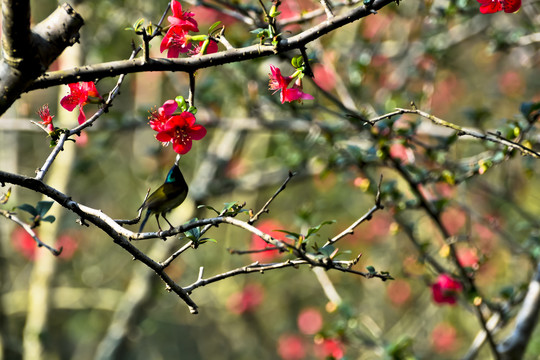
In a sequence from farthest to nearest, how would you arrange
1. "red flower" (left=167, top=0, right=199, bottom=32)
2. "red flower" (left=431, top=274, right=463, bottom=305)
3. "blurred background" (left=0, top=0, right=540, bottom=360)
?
1. "blurred background" (left=0, top=0, right=540, bottom=360)
2. "red flower" (left=431, top=274, right=463, bottom=305)
3. "red flower" (left=167, top=0, right=199, bottom=32)

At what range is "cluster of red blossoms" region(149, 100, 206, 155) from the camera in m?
1.23

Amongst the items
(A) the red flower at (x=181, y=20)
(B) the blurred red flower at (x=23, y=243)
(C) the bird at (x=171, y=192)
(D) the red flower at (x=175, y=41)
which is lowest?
(C) the bird at (x=171, y=192)

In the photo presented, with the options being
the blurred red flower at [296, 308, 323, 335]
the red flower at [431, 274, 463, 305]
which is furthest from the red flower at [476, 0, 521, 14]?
the blurred red flower at [296, 308, 323, 335]

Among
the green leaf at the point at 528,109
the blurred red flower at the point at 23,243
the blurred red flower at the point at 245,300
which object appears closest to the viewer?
the green leaf at the point at 528,109

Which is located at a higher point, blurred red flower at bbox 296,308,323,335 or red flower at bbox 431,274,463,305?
blurred red flower at bbox 296,308,323,335

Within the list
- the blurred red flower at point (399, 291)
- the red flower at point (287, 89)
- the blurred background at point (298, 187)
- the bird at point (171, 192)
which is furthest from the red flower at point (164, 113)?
the blurred red flower at point (399, 291)

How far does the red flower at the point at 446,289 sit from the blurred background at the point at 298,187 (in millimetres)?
75

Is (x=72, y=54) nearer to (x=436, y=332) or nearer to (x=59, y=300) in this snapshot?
(x=59, y=300)

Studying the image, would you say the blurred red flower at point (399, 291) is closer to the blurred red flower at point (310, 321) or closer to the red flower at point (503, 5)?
the blurred red flower at point (310, 321)

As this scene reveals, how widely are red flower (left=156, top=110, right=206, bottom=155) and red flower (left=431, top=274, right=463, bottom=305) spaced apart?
135 centimetres

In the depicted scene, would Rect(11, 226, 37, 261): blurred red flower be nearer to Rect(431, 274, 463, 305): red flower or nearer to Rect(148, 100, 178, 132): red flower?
Rect(431, 274, 463, 305): red flower

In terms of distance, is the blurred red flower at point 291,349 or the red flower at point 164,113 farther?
the blurred red flower at point 291,349

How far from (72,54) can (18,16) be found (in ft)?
10.2

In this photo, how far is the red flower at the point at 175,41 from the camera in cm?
128
